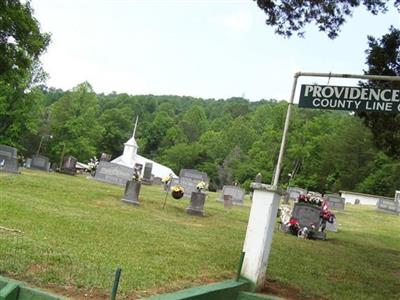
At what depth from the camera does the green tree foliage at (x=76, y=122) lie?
56312 millimetres

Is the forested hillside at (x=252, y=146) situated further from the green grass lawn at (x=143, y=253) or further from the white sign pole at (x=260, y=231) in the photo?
the white sign pole at (x=260, y=231)

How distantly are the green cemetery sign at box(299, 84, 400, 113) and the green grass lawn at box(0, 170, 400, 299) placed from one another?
2.60 meters

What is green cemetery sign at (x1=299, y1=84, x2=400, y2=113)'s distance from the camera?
633 centimetres

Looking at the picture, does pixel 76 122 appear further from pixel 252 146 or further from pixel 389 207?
pixel 389 207

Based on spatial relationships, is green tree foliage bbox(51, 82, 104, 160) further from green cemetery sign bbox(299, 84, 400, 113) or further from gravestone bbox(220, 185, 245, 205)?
green cemetery sign bbox(299, 84, 400, 113)

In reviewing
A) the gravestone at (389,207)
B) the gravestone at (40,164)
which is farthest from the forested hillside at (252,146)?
the gravestone at (40,164)

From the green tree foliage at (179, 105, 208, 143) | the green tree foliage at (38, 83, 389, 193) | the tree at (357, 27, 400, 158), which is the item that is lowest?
the tree at (357, 27, 400, 158)

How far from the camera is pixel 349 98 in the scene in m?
6.57

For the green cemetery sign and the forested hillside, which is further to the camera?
the forested hillside

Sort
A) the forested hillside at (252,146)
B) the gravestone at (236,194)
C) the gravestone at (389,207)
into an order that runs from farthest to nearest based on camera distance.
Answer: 1. the forested hillside at (252,146)
2. the gravestone at (389,207)
3. the gravestone at (236,194)

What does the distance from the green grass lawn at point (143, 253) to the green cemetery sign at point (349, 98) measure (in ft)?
8.52

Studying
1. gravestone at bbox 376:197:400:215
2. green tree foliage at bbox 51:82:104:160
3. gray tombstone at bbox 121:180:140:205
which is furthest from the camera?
green tree foliage at bbox 51:82:104:160

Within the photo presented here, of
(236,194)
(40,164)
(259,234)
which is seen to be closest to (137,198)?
(259,234)

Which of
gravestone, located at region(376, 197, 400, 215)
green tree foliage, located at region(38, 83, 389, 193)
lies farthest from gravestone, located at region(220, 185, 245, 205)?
green tree foliage, located at region(38, 83, 389, 193)
